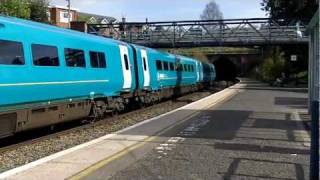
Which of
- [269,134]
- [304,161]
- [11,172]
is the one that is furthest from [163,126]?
[11,172]

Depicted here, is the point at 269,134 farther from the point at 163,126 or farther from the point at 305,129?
the point at 163,126

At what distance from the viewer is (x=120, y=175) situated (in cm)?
951

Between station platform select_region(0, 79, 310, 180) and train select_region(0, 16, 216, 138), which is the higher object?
train select_region(0, 16, 216, 138)

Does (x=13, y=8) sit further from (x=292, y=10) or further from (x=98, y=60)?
(x=292, y=10)

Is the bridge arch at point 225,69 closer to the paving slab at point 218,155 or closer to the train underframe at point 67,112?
the train underframe at point 67,112

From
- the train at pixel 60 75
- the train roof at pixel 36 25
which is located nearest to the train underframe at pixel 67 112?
the train at pixel 60 75

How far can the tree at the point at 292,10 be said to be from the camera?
67312 mm

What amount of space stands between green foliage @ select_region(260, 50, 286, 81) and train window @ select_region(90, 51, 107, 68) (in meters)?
50.0

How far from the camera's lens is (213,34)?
64438 millimetres

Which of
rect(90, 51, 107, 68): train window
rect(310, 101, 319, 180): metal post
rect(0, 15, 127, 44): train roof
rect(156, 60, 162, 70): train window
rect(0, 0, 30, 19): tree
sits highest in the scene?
rect(0, 0, 30, 19): tree

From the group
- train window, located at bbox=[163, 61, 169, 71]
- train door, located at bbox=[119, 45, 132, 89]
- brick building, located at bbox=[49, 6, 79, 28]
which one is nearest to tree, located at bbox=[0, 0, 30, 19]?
train window, located at bbox=[163, 61, 169, 71]

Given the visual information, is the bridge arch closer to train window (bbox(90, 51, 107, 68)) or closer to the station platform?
train window (bbox(90, 51, 107, 68))

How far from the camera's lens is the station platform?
9.61 m

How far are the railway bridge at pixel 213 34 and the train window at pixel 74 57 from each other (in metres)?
44.1
